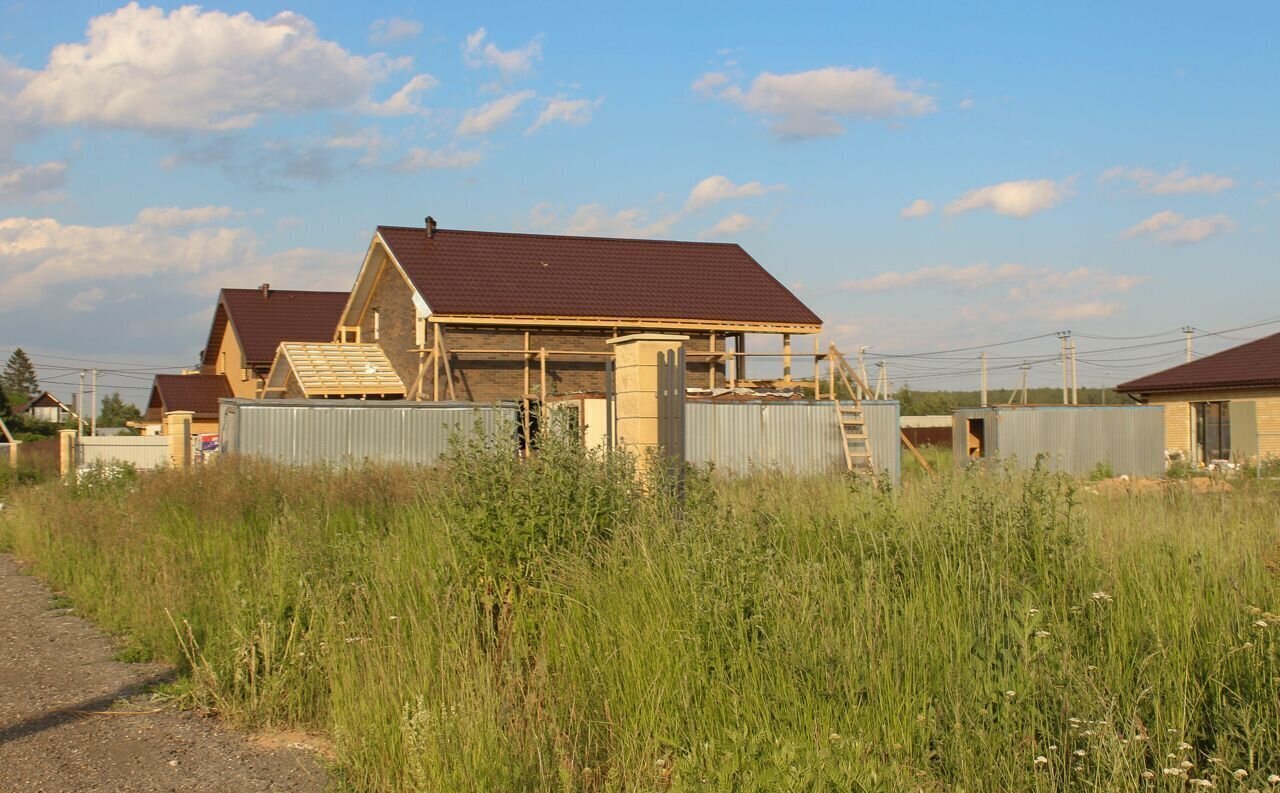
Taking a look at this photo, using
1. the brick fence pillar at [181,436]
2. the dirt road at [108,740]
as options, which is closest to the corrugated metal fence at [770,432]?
the brick fence pillar at [181,436]

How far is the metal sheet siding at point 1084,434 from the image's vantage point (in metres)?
30.4

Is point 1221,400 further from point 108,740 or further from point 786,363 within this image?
point 108,740

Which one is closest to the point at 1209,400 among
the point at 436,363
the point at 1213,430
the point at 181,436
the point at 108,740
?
the point at 1213,430

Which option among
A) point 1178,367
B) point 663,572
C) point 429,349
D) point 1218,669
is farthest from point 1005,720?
point 1178,367

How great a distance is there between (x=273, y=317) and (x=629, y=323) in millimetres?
21429

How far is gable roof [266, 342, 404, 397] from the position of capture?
90.9ft

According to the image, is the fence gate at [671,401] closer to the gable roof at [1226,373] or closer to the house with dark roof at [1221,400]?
the house with dark roof at [1221,400]

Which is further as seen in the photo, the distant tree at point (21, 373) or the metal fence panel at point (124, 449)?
the distant tree at point (21, 373)

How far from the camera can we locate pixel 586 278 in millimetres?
31141

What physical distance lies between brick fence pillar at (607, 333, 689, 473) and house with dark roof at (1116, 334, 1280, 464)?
25239mm

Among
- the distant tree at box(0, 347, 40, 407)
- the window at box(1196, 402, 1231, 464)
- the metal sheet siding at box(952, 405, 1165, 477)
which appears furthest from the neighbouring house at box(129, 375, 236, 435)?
the distant tree at box(0, 347, 40, 407)

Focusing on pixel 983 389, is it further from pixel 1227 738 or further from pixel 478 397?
pixel 1227 738

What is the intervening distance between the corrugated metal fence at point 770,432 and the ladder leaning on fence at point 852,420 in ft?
0.91

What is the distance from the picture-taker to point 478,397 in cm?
2841
